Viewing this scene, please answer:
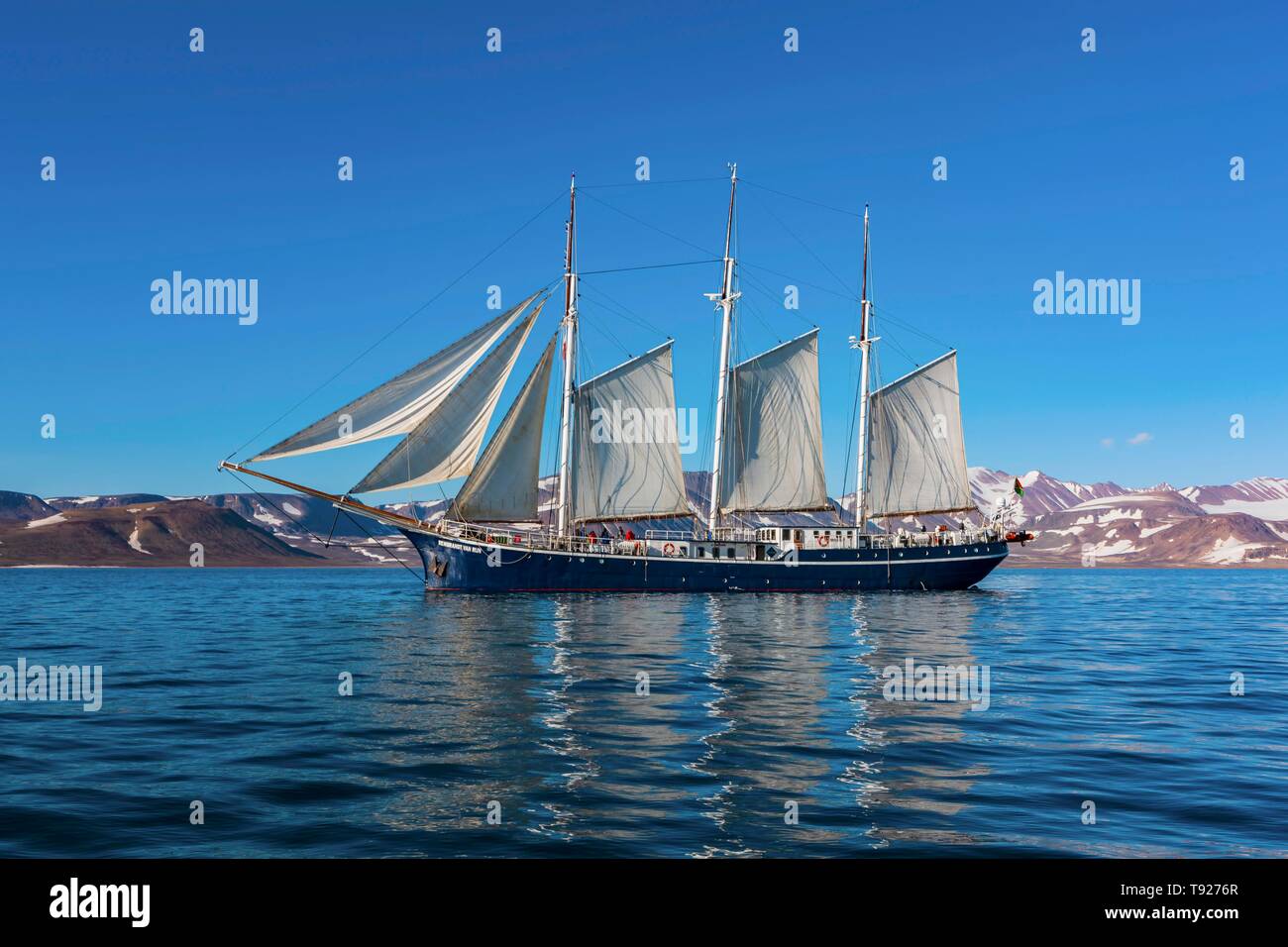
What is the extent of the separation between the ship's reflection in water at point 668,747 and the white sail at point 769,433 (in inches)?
1837

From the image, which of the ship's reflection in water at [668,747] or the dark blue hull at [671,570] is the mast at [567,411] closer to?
the dark blue hull at [671,570]

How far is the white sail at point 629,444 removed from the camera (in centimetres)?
7856

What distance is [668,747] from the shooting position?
1766 cm

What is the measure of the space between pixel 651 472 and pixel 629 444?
122 inches

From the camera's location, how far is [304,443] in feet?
198

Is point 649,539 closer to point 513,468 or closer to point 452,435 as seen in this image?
point 513,468

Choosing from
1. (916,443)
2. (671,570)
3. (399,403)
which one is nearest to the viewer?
(399,403)

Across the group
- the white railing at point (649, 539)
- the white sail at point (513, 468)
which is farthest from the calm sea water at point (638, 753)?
the white railing at point (649, 539)

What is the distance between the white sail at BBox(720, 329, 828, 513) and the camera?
85250 millimetres
